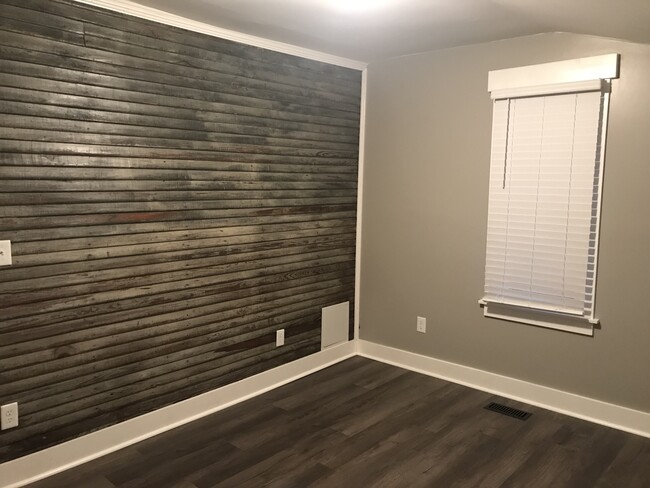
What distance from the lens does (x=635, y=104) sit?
2.95 meters

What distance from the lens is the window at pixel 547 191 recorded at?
3.10 m

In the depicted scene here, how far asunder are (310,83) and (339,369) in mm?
2111

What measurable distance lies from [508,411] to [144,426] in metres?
2.20

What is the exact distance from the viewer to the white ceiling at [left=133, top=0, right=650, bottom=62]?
8.23 feet

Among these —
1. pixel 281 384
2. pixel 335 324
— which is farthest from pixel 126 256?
pixel 335 324

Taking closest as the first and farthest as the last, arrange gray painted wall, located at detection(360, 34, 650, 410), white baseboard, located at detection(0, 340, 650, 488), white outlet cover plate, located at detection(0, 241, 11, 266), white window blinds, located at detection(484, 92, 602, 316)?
white outlet cover plate, located at detection(0, 241, 11, 266) → white baseboard, located at detection(0, 340, 650, 488) → gray painted wall, located at detection(360, 34, 650, 410) → white window blinds, located at detection(484, 92, 602, 316)

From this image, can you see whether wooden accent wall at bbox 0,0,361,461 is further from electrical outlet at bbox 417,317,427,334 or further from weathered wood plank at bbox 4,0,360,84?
electrical outlet at bbox 417,317,427,334

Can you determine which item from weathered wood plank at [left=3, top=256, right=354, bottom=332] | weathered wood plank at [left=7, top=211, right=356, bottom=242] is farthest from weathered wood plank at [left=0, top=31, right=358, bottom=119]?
weathered wood plank at [left=3, top=256, right=354, bottom=332]

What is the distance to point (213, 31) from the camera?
10.00 ft

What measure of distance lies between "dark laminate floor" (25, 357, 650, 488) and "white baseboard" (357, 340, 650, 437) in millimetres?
89

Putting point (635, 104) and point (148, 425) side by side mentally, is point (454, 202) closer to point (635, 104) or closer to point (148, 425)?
point (635, 104)

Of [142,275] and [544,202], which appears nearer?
[142,275]

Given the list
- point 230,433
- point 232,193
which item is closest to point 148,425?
point 230,433

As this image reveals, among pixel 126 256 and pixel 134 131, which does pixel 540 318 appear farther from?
pixel 134 131
